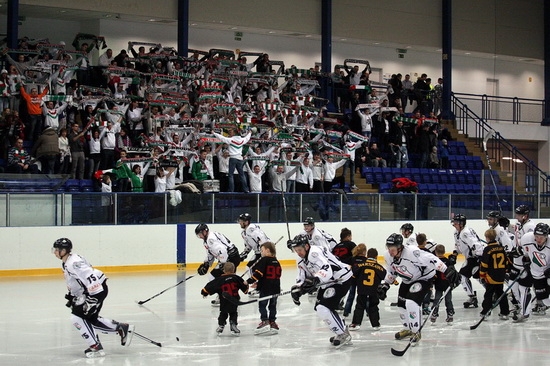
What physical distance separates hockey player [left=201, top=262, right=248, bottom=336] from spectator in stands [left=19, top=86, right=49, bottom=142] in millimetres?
11302

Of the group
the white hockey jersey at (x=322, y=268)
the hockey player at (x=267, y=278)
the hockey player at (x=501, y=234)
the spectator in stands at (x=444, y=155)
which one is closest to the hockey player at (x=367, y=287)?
the hockey player at (x=267, y=278)

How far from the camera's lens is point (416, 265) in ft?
40.2

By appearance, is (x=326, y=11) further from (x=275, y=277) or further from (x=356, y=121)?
(x=275, y=277)

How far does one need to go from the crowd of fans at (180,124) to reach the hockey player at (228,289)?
9391 mm

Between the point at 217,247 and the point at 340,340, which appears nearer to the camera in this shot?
the point at 340,340

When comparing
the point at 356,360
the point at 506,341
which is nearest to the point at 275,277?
the point at 356,360

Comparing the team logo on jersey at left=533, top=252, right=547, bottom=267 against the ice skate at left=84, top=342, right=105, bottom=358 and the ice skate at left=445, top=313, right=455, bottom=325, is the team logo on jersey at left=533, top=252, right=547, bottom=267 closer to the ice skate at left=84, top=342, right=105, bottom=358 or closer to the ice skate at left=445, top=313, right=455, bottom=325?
the ice skate at left=445, top=313, right=455, bottom=325

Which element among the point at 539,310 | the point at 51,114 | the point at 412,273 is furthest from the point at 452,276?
the point at 51,114

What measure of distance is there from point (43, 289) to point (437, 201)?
38.4 feet

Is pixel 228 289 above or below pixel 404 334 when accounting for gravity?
above

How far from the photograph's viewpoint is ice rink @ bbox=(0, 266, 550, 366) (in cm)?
1126

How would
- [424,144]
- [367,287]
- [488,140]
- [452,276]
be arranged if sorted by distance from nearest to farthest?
[452,276] → [367,287] → [424,144] → [488,140]

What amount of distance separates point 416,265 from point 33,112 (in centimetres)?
1324

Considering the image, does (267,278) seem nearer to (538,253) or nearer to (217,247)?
(217,247)
